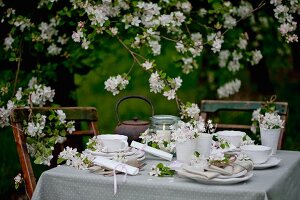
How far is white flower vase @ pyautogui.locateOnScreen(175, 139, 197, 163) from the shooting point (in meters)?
3.02

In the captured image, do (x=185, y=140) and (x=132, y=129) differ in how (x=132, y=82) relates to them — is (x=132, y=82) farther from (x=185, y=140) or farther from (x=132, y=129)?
(x=185, y=140)

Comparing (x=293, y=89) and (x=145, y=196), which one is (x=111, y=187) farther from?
(x=293, y=89)

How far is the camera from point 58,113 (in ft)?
12.7

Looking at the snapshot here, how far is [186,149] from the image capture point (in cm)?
303

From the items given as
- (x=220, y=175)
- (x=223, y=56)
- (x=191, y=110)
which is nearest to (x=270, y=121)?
(x=191, y=110)

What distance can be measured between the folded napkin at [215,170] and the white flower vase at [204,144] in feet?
0.95

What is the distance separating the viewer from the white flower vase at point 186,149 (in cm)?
302

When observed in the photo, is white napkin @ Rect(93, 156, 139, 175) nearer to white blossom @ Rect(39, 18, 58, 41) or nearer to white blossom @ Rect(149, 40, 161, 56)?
white blossom @ Rect(149, 40, 161, 56)

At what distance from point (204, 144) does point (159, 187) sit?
1.54 ft

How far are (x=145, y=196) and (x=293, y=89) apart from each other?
8.42 m

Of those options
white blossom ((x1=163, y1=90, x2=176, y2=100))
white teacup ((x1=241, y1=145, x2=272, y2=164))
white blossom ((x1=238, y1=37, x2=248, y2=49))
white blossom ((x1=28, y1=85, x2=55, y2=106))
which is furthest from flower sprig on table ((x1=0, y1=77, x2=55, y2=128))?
white teacup ((x1=241, y1=145, x2=272, y2=164))

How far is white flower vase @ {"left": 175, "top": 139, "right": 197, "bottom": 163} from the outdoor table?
0.54 ft

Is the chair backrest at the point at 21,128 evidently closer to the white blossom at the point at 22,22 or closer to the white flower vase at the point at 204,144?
the white flower vase at the point at 204,144

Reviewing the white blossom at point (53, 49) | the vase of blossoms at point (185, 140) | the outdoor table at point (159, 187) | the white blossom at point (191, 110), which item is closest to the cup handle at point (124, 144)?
the outdoor table at point (159, 187)
